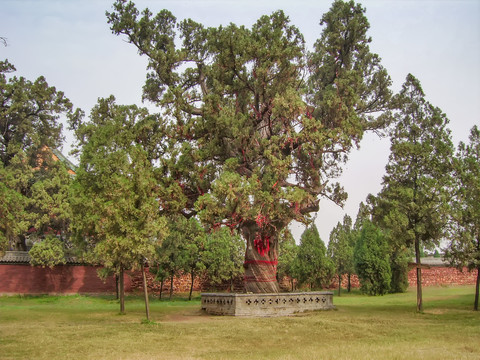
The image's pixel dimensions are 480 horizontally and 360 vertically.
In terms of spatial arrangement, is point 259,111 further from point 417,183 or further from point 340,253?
point 340,253

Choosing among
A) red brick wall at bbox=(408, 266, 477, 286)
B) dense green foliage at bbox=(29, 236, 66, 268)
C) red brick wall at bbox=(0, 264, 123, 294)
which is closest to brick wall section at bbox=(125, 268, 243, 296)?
red brick wall at bbox=(0, 264, 123, 294)

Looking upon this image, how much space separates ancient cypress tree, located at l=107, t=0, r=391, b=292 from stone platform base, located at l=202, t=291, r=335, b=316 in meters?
1.64

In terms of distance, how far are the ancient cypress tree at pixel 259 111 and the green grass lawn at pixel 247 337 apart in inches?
193

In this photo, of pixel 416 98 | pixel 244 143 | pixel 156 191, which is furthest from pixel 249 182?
pixel 416 98

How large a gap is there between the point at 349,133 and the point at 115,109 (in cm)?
1167

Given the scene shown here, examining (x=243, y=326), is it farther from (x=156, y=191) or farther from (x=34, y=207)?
(x=34, y=207)

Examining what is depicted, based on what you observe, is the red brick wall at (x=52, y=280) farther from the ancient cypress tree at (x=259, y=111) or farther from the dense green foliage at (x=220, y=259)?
the ancient cypress tree at (x=259, y=111)

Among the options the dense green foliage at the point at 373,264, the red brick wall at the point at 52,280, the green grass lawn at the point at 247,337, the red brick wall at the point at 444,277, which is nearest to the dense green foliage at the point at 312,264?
the dense green foliage at the point at 373,264

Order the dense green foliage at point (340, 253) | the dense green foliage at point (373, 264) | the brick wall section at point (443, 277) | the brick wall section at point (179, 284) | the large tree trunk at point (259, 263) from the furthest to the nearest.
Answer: the dense green foliage at point (340, 253) → the brick wall section at point (443, 277) → the dense green foliage at point (373, 264) → the brick wall section at point (179, 284) → the large tree trunk at point (259, 263)

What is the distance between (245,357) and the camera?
10.8 metres

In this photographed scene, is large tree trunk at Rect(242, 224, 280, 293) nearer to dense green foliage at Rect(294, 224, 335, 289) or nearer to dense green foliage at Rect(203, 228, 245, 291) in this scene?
dense green foliage at Rect(203, 228, 245, 291)

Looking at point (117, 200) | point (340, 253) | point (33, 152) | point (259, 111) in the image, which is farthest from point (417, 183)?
point (33, 152)

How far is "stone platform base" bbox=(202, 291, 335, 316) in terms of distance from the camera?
20406 mm

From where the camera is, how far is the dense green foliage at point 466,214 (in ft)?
68.3
